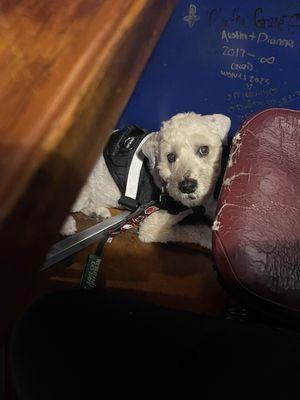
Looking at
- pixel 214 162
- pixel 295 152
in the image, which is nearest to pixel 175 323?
pixel 295 152

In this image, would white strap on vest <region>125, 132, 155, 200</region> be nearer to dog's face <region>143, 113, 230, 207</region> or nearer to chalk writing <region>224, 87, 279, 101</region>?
dog's face <region>143, 113, 230, 207</region>

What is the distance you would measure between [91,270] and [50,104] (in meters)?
1.31

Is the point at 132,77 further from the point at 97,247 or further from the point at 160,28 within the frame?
the point at 97,247

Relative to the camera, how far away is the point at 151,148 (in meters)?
1.38

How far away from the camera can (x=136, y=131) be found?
156 centimetres

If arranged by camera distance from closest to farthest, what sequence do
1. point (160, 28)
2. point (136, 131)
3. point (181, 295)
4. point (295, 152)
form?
point (160, 28)
point (295, 152)
point (181, 295)
point (136, 131)

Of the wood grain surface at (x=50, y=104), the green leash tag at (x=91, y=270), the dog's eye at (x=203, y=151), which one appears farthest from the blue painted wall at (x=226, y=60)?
the wood grain surface at (x=50, y=104)

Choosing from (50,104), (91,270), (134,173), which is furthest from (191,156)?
(50,104)

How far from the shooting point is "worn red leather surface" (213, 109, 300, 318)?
67cm

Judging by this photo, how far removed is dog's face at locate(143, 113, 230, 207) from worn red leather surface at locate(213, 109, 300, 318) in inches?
15.8

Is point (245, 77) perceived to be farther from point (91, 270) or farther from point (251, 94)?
point (91, 270)

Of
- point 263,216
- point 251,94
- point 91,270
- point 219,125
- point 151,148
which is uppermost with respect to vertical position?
point 251,94

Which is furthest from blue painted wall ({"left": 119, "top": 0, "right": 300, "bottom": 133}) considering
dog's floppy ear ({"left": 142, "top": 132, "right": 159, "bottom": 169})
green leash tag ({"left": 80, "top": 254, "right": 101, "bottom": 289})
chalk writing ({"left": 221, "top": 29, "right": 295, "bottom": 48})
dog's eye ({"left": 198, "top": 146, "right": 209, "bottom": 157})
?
green leash tag ({"left": 80, "top": 254, "right": 101, "bottom": 289})

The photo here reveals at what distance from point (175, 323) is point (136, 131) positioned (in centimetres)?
104
